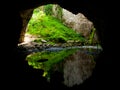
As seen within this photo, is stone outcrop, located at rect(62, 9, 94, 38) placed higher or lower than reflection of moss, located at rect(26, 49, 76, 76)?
higher

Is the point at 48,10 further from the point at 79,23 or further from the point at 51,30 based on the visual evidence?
the point at 79,23

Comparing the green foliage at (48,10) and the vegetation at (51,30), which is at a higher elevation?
the green foliage at (48,10)

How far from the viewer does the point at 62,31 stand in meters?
27.6

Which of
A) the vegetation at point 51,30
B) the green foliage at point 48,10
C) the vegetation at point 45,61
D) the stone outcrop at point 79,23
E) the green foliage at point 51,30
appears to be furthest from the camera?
the green foliage at point 48,10

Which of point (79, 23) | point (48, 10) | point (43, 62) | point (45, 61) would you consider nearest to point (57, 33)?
point (79, 23)

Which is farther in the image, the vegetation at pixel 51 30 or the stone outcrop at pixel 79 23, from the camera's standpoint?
the stone outcrop at pixel 79 23

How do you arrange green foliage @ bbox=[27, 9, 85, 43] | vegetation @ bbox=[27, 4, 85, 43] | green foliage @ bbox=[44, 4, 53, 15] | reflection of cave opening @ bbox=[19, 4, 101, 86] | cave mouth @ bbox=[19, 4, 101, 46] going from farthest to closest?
1. green foliage @ bbox=[44, 4, 53, 15]
2. green foliage @ bbox=[27, 9, 85, 43]
3. vegetation @ bbox=[27, 4, 85, 43]
4. cave mouth @ bbox=[19, 4, 101, 46]
5. reflection of cave opening @ bbox=[19, 4, 101, 86]

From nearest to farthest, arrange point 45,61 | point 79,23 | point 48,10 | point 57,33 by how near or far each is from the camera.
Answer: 1. point 45,61
2. point 57,33
3. point 79,23
4. point 48,10

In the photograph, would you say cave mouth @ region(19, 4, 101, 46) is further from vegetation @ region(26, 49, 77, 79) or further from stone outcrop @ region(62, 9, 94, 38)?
vegetation @ region(26, 49, 77, 79)

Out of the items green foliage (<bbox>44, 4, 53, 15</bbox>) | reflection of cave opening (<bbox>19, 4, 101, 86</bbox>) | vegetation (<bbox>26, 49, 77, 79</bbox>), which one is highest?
green foliage (<bbox>44, 4, 53, 15</bbox>)

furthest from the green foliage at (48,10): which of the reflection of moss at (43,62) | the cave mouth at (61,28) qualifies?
the reflection of moss at (43,62)

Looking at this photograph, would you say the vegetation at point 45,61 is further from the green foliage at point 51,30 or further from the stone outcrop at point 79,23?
the stone outcrop at point 79,23

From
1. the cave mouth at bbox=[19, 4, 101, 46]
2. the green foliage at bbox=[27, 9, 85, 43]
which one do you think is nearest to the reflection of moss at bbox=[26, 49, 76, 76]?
the cave mouth at bbox=[19, 4, 101, 46]

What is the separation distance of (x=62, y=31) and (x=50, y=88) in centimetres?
2038
